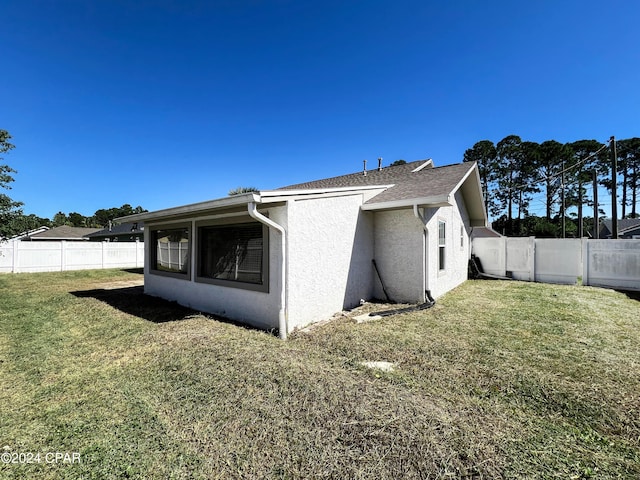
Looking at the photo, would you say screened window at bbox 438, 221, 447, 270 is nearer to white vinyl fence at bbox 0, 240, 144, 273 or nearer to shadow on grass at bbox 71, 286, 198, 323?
shadow on grass at bbox 71, 286, 198, 323

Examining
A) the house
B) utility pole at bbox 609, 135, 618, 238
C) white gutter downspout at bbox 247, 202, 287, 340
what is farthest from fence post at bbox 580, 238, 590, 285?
white gutter downspout at bbox 247, 202, 287, 340

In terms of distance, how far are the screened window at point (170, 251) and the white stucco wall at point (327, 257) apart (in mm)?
3878

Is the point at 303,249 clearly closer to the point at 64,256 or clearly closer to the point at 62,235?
the point at 64,256

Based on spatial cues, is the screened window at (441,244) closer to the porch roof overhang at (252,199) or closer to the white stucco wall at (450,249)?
the white stucco wall at (450,249)

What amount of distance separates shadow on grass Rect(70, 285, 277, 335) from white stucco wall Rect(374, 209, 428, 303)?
358 centimetres

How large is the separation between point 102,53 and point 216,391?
1180 cm

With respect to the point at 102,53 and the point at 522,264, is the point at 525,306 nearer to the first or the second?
the point at 522,264

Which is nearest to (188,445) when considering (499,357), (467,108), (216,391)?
(216,391)

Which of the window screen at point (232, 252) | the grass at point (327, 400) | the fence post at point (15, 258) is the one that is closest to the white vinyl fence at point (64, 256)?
the fence post at point (15, 258)

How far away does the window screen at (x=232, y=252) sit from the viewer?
18.7 feet

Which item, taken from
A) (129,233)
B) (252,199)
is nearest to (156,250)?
(252,199)

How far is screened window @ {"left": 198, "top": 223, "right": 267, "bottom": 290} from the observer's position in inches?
222

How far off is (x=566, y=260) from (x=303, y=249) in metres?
11.3

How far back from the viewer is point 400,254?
279 inches
